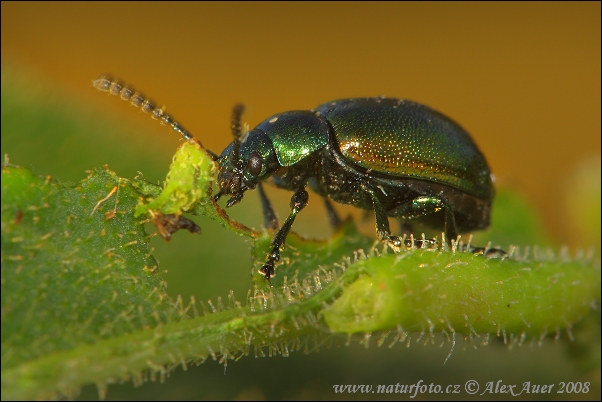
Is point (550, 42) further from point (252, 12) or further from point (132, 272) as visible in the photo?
point (132, 272)

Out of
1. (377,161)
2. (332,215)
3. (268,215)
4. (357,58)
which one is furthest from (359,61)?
(377,161)

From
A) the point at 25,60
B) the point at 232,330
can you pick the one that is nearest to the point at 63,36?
the point at 25,60

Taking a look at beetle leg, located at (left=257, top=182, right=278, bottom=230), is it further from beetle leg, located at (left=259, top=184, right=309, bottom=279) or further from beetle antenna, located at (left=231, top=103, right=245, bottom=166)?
beetle antenna, located at (left=231, top=103, right=245, bottom=166)

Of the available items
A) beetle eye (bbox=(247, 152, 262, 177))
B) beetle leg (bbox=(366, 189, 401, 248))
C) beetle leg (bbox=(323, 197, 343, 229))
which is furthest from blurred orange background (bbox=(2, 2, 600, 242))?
beetle leg (bbox=(366, 189, 401, 248))

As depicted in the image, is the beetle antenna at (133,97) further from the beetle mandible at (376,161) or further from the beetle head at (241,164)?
the beetle head at (241,164)

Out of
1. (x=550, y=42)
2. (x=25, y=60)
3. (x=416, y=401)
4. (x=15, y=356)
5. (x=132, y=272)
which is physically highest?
(x=550, y=42)

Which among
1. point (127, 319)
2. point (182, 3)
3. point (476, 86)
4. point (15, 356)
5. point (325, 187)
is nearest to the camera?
point (15, 356)

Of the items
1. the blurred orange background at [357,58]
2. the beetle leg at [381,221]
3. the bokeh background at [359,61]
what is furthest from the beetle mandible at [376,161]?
the blurred orange background at [357,58]

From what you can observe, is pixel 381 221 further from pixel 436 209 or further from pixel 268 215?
pixel 268 215
